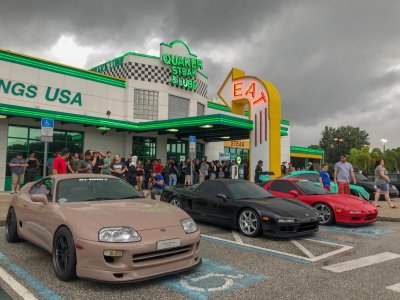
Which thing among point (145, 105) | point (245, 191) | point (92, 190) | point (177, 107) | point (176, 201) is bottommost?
point (176, 201)

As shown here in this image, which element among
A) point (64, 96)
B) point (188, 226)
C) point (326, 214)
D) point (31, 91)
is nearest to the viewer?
A: point (188, 226)

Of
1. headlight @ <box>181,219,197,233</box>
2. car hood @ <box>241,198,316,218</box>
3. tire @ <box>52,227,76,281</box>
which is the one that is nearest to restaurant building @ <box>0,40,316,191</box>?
car hood @ <box>241,198,316,218</box>

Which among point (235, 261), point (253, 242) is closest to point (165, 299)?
point (235, 261)

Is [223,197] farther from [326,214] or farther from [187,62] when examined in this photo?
[187,62]

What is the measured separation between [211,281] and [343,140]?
9952 centimetres

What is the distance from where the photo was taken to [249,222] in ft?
22.2

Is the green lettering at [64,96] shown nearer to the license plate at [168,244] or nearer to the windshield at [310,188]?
the windshield at [310,188]

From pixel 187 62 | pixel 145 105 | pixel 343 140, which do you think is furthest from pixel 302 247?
pixel 343 140

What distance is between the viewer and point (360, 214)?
26.3ft

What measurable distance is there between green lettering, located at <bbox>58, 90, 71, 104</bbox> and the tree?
8806 cm

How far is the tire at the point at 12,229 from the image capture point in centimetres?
569

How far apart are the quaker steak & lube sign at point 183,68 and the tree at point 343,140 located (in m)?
81.1

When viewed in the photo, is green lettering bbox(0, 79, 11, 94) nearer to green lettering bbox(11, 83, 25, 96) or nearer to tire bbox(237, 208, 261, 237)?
green lettering bbox(11, 83, 25, 96)

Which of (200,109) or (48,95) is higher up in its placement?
(200,109)
